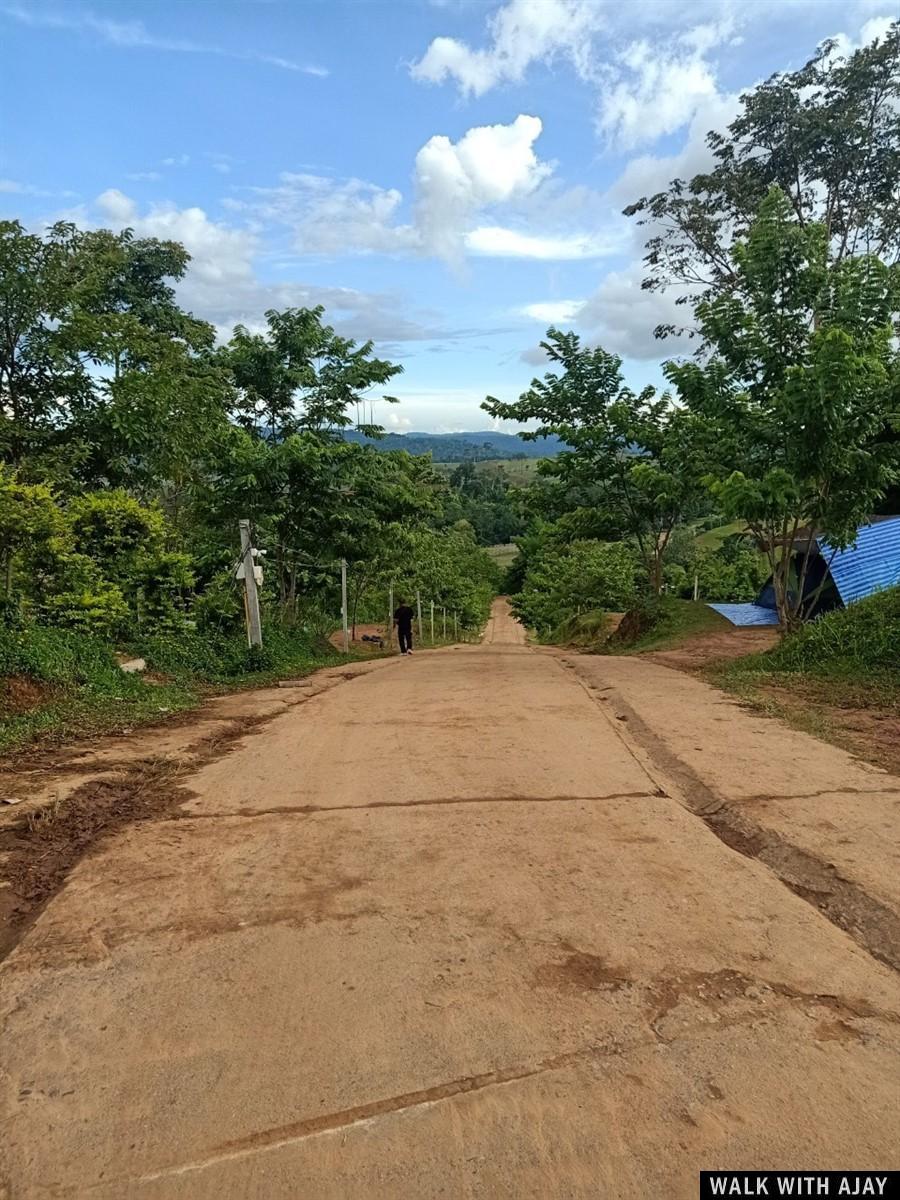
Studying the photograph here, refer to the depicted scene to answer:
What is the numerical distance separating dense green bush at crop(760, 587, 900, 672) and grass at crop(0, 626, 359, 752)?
7.23 meters

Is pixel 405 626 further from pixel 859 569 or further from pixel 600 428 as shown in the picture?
pixel 859 569

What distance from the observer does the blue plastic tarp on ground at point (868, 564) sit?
15320 mm

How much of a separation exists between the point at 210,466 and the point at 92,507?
4194 millimetres

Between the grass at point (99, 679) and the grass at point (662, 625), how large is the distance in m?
9.25

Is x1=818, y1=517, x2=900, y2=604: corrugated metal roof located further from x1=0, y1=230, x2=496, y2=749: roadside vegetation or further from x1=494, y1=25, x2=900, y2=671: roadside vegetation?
x1=0, y1=230, x2=496, y2=749: roadside vegetation

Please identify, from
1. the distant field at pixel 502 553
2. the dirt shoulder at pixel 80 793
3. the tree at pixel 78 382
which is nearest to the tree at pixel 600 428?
the tree at pixel 78 382

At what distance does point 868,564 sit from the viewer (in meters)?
16.0

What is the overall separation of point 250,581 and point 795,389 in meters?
8.18

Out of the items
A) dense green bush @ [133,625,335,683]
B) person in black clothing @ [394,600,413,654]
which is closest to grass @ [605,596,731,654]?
person in black clothing @ [394,600,413,654]

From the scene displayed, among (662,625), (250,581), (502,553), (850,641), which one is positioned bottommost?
(662,625)

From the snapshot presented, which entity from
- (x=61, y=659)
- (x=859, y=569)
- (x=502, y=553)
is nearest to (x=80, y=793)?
(x=61, y=659)

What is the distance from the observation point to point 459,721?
21.7 ft

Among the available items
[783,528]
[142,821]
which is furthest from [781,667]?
[142,821]

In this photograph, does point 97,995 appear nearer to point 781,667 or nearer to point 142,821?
point 142,821
